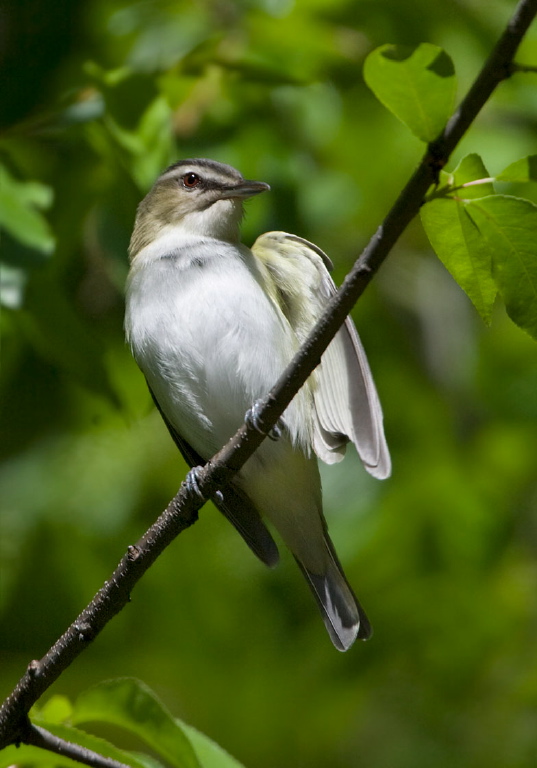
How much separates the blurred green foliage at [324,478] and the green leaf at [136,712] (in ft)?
5.25

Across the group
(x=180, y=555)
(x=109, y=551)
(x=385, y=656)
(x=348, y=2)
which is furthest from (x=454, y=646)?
(x=348, y=2)

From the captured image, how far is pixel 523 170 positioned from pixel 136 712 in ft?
6.05

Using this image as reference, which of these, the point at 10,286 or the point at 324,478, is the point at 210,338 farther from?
the point at 324,478

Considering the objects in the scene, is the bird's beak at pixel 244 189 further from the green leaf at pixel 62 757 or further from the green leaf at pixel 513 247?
the green leaf at pixel 62 757

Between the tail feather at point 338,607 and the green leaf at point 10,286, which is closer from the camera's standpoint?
the green leaf at point 10,286

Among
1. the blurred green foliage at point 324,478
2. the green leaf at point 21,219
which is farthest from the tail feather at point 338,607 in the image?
the green leaf at point 21,219

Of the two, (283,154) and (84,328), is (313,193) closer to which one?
(283,154)

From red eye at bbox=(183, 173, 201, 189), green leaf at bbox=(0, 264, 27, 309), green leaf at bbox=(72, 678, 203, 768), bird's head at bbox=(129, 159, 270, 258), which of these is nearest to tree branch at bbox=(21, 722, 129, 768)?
green leaf at bbox=(72, 678, 203, 768)

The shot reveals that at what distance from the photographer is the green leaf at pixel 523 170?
A: 1.98 meters

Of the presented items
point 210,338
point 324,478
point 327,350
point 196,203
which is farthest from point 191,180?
point 324,478

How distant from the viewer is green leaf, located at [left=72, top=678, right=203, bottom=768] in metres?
2.75

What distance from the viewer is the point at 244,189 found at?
4246 mm

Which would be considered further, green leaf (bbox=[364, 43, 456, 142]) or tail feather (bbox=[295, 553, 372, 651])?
tail feather (bbox=[295, 553, 372, 651])

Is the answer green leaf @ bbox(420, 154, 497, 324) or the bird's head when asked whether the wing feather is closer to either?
the bird's head
